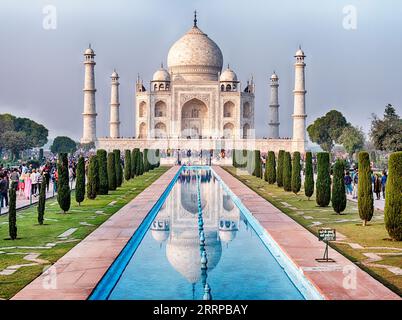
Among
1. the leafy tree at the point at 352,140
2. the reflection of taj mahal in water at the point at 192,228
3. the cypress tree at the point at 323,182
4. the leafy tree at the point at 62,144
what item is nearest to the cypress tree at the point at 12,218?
the reflection of taj mahal in water at the point at 192,228

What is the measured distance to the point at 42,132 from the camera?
47.3 m

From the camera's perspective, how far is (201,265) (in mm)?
6832

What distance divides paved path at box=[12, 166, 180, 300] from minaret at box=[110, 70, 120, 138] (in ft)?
99.6

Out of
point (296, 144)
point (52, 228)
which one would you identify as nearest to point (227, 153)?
point (296, 144)

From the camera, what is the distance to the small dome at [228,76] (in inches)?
1651

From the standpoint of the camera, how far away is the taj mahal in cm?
3809

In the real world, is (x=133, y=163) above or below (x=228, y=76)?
below

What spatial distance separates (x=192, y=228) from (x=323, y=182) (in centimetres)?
349

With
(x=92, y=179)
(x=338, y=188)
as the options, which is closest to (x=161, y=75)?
(x=92, y=179)

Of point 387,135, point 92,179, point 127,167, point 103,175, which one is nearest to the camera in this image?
point 92,179

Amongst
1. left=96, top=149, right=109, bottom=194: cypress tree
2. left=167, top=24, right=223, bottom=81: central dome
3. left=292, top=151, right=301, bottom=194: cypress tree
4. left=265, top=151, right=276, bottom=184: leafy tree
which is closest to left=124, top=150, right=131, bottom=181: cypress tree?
left=265, top=151, right=276, bottom=184: leafy tree

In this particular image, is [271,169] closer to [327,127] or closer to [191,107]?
[191,107]

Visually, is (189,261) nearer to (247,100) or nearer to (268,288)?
(268,288)
